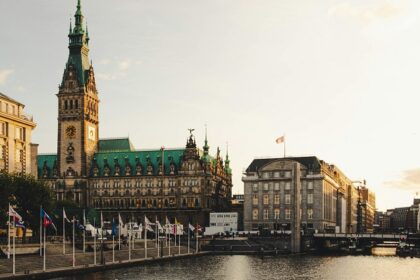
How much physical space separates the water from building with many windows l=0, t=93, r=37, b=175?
32.3m

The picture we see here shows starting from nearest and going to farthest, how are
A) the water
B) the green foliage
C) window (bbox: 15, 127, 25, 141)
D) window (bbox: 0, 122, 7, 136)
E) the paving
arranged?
1. the paving
2. the water
3. the green foliage
4. window (bbox: 0, 122, 7, 136)
5. window (bbox: 15, 127, 25, 141)

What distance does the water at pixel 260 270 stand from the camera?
11212cm

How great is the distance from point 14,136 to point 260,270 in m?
56.3

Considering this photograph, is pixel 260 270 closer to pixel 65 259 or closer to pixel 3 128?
pixel 65 259

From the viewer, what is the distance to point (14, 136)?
130000mm

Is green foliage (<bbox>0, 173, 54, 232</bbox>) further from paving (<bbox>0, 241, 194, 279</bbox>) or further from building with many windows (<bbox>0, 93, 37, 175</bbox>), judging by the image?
paving (<bbox>0, 241, 194, 279</bbox>)

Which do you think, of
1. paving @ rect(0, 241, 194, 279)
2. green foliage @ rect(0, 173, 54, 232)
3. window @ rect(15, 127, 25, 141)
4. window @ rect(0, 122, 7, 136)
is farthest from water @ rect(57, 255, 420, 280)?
window @ rect(15, 127, 25, 141)

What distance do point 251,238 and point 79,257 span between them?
268 ft

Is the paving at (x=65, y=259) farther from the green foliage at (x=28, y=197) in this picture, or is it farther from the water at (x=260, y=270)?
the green foliage at (x=28, y=197)

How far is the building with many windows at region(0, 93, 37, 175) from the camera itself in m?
127

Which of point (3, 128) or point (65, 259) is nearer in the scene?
point (65, 259)

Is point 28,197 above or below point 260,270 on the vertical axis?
above

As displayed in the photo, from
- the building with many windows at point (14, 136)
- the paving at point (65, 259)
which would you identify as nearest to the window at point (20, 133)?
the building with many windows at point (14, 136)

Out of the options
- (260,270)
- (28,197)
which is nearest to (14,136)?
(28,197)
